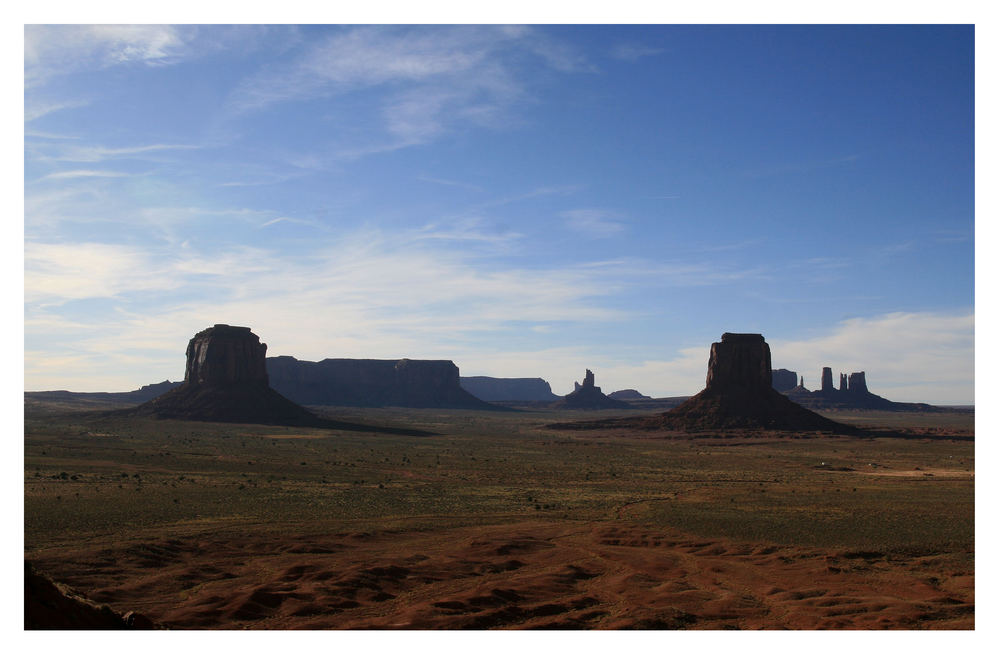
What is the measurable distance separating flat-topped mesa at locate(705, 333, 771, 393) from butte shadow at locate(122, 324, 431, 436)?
173 ft

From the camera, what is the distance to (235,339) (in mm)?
120500

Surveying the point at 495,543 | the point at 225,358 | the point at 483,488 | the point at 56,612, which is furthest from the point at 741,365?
the point at 56,612

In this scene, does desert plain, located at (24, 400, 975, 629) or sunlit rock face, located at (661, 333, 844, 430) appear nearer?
desert plain, located at (24, 400, 975, 629)

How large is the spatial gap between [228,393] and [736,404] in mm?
83828

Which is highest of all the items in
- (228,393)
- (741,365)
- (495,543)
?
(741,365)

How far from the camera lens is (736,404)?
11062 cm

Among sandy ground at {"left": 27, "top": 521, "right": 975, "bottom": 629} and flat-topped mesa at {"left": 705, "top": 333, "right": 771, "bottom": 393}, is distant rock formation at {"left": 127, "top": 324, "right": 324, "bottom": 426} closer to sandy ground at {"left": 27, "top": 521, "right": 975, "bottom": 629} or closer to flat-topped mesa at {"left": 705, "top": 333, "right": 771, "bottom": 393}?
flat-topped mesa at {"left": 705, "top": 333, "right": 771, "bottom": 393}

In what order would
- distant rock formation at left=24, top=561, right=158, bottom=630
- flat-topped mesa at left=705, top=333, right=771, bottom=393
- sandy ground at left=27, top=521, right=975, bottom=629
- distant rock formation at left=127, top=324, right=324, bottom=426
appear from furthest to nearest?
flat-topped mesa at left=705, top=333, right=771, bottom=393 → distant rock formation at left=127, top=324, right=324, bottom=426 → sandy ground at left=27, top=521, right=975, bottom=629 → distant rock formation at left=24, top=561, right=158, bottom=630

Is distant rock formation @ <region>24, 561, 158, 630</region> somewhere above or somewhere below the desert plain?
above

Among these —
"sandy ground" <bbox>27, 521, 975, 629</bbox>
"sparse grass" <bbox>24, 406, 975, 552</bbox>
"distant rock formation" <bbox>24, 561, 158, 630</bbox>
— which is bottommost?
"sparse grass" <bbox>24, 406, 975, 552</bbox>

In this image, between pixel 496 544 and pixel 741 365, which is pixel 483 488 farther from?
pixel 741 365

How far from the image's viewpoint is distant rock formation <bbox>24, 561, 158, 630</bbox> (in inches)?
417

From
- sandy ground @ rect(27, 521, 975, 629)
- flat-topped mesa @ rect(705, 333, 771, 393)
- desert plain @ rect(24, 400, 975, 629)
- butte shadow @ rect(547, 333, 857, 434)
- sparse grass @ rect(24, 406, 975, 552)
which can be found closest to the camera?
sandy ground @ rect(27, 521, 975, 629)

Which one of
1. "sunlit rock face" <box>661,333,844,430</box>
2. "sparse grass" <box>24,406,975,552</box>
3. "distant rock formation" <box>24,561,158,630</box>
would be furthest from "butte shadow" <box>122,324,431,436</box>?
"distant rock formation" <box>24,561,158,630</box>
